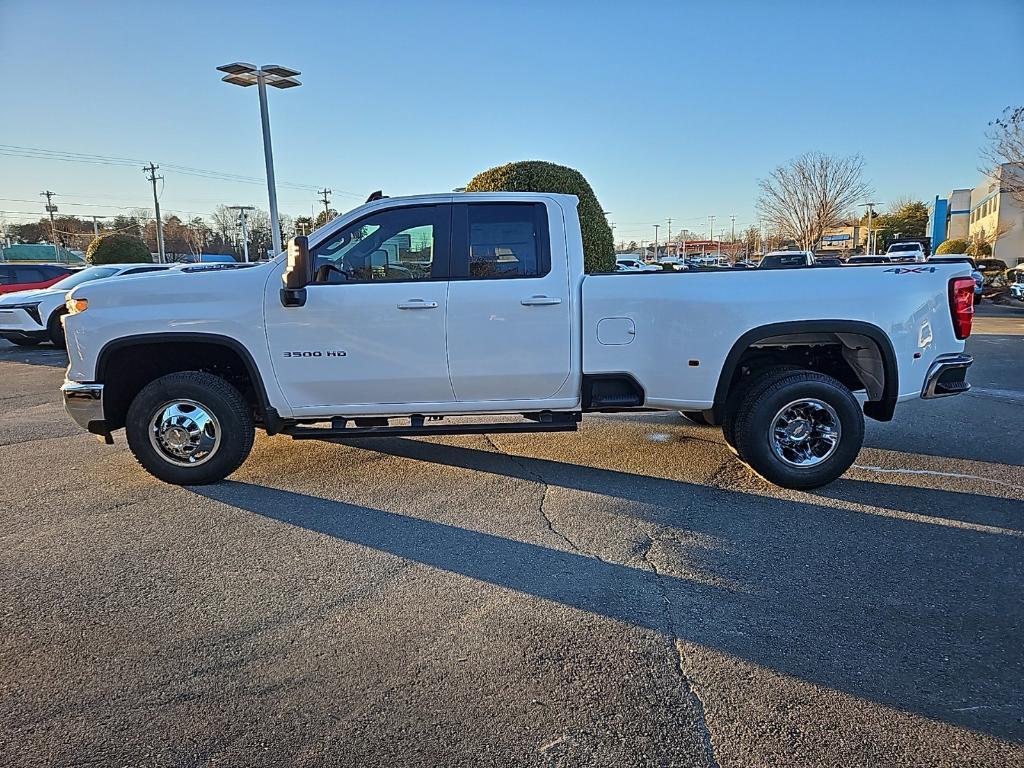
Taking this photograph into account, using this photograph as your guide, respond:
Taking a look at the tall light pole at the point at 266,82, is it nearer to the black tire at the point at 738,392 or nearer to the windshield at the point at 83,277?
the windshield at the point at 83,277

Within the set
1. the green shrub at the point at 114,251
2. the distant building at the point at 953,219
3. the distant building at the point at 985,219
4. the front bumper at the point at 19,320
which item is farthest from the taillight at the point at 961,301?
the distant building at the point at 953,219

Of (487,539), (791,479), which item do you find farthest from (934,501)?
(487,539)

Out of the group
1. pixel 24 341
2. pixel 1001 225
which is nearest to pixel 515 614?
pixel 24 341

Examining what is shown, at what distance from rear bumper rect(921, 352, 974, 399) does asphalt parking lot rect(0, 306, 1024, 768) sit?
27.5 inches

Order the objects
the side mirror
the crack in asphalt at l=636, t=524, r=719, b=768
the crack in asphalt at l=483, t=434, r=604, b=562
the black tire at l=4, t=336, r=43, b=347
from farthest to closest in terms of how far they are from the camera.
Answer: the black tire at l=4, t=336, r=43, b=347
the side mirror
the crack in asphalt at l=483, t=434, r=604, b=562
the crack in asphalt at l=636, t=524, r=719, b=768

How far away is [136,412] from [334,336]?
1553 millimetres

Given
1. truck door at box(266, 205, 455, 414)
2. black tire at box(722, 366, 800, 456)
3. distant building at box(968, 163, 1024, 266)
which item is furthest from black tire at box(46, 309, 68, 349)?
distant building at box(968, 163, 1024, 266)

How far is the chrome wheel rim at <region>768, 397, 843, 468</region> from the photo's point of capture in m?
4.82

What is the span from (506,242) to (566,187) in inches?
390

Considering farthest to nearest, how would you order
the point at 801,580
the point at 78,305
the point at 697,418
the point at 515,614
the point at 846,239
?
the point at 846,239 → the point at 697,418 → the point at 78,305 → the point at 801,580 → the point at 515,614

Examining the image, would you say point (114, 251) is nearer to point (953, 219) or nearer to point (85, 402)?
point (85, 402)

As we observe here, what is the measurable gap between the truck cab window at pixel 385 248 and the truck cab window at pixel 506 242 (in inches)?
9.9

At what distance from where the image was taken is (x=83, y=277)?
14.4 metres

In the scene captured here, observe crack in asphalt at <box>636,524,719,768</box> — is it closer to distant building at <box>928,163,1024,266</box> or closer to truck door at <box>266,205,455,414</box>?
truck door at <box>266,205,455,414</box>
